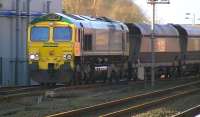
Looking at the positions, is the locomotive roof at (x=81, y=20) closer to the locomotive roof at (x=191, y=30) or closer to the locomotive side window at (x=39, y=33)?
the locomotive side window at (x=39, y=33)

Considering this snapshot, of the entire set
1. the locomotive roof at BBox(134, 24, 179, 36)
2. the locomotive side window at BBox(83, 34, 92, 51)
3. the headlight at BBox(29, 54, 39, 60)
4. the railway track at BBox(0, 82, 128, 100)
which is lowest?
the railway track at BBox(0, 82, 128, 100)

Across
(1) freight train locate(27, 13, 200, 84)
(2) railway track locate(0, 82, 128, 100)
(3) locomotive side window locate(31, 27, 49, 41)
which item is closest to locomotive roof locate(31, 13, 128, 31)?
(1) freight train locate(27, 13, 200, 84)

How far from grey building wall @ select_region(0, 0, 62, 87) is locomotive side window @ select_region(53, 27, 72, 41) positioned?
5.44 m

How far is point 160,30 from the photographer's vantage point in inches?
1442

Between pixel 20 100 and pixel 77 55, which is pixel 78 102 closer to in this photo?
pixel 20 100

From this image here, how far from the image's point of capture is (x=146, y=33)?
113ft

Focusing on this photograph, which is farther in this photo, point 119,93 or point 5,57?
point 5,57

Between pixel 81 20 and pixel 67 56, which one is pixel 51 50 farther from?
pixel 81 20

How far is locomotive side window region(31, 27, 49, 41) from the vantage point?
2698cm

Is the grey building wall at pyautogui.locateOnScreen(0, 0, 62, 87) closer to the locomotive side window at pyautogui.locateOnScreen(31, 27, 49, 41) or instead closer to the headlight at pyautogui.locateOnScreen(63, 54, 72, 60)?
the locomotive side window at pyautogui.locateOnScreen(31, 27, 49, 41)

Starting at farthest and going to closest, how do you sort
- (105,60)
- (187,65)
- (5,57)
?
(187,65)
(5,57)
(105,60)

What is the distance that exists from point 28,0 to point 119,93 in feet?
38.2

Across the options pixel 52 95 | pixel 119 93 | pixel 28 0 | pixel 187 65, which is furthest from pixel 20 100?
pixel 187 65

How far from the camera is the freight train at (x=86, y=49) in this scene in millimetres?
26422
